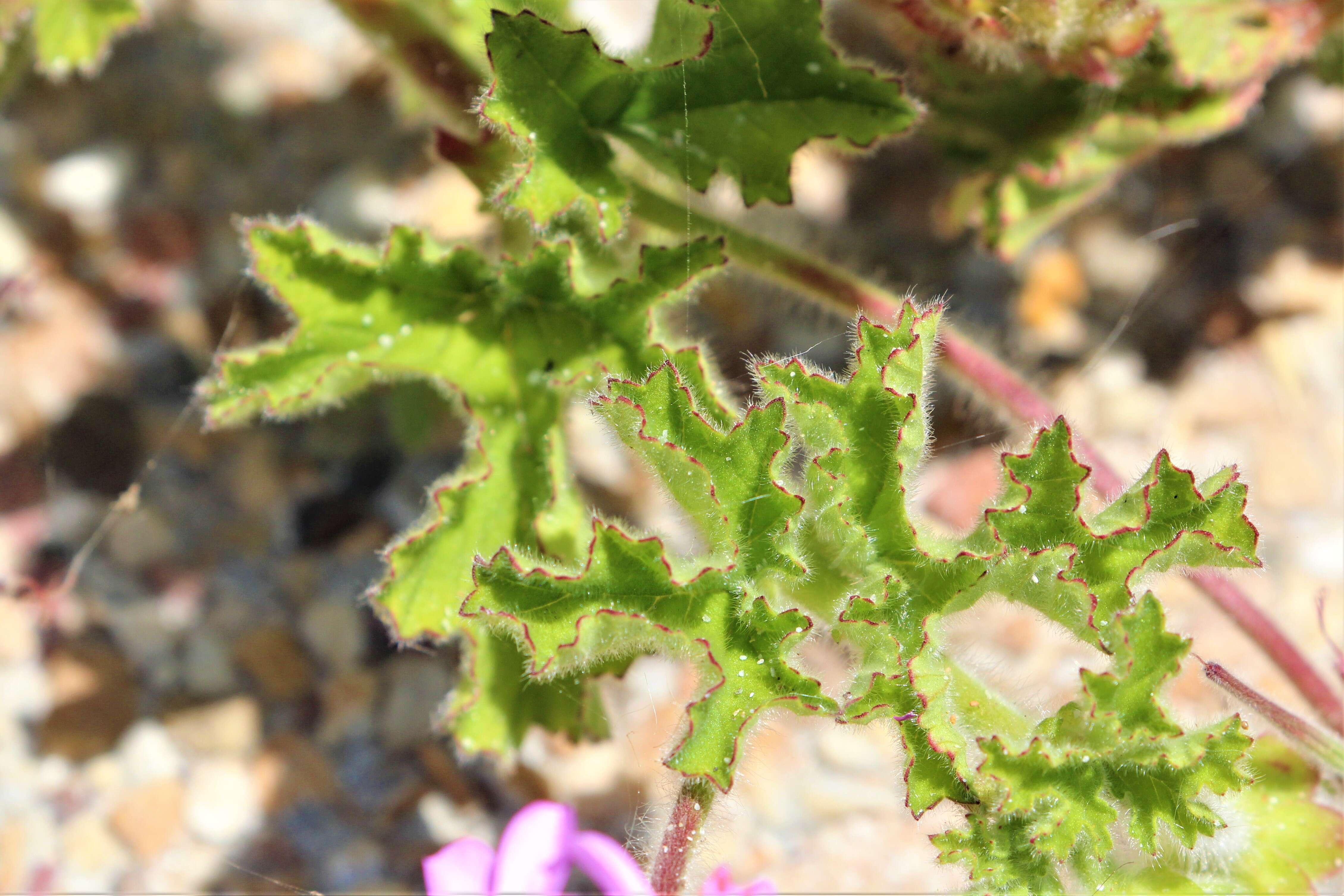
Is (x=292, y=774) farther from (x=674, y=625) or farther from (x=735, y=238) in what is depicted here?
(x=735, y=238)

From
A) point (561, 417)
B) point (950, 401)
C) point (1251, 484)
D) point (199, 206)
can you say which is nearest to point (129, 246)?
point (199, 206)

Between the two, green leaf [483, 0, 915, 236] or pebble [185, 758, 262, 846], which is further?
pebble [185, 758, 262, 846]

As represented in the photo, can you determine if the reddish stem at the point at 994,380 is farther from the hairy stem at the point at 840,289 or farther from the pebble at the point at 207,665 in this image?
the pebble at the point at 207,665

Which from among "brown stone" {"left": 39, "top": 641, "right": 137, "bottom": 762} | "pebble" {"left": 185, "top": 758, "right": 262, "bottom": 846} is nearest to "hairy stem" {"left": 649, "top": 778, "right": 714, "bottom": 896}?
"pebble" {"left": 185, "top": 758, "right": 262, "bottom": 846}

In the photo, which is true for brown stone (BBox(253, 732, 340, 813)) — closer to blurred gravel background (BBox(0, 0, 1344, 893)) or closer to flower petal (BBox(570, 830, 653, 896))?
blurred gravel background (BBox(0, 0, 1344, 893))

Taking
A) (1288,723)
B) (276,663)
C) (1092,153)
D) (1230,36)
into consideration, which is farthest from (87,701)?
(1230,36)

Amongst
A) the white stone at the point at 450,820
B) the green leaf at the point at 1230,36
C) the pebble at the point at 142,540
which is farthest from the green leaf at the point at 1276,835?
the pebble at the point at 142,540
